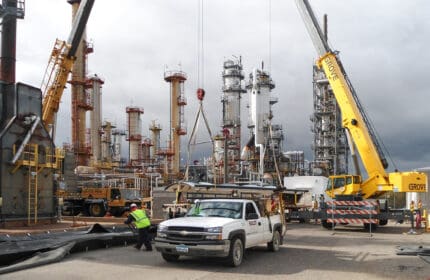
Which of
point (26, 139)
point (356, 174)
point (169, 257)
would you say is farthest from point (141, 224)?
point (356, 174)

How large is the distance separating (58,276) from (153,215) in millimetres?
17649

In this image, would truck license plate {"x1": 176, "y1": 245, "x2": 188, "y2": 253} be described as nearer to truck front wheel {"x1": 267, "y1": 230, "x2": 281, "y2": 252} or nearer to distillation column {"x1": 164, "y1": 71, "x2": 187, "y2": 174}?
truck front wheel {"x1": 267, "y1": 230, "x2": 281, "y2": 252}

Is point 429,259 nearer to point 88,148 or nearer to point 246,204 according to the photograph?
point 246,204

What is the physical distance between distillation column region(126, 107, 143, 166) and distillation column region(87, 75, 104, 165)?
14.5m

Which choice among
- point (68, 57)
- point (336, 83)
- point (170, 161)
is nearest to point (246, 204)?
point (336, 83)

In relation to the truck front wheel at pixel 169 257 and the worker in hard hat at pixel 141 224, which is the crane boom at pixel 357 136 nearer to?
the worker in hard hat at pixel 141 224

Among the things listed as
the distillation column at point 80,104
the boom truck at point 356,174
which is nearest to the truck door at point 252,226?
the boom truck at point 356,174

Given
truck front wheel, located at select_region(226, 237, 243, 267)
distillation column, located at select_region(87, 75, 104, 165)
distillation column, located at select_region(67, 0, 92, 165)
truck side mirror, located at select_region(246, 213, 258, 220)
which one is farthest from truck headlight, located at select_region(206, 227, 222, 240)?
distillation column, located at select_region(87, 75, 104, 165)

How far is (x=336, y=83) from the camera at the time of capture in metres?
27.9

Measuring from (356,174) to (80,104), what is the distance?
35542 mm

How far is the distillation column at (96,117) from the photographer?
63894 millimetres

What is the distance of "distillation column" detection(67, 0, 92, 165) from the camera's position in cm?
5456

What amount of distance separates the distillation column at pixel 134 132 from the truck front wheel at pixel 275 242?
69472mm

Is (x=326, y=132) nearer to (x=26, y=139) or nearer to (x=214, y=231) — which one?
(x=26, y=139)
